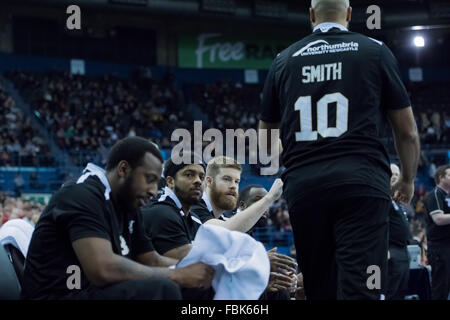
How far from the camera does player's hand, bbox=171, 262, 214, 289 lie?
10.3ft

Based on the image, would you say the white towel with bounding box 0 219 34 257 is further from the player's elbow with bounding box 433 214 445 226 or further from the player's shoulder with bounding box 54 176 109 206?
the player's elbow with bounding box 433 214 445 226

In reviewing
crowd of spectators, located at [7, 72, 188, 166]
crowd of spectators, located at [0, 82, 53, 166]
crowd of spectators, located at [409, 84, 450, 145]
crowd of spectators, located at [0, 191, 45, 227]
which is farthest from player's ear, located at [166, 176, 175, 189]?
crowd of spectators, located at [409, 84, 450, 145]

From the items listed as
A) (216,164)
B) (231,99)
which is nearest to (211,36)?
(231,99)

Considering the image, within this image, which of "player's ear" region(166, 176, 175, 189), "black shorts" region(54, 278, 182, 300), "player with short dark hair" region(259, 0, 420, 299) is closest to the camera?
"black shorts" region(54, 278, 182, 300)

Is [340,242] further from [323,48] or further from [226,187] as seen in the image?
[226,187]

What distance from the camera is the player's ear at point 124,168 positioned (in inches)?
130

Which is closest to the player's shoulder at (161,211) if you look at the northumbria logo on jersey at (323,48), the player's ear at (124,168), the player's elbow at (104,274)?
the player's ear at (124,168)

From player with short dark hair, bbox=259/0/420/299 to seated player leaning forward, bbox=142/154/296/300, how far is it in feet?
2.04

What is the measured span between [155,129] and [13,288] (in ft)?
68.7

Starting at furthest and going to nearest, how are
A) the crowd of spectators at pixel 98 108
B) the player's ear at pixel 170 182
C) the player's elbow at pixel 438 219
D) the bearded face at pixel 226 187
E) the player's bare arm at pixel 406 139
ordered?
the crowd of spectators at pixel 98 108 < the player's elbow at pixel 438 219 < the bearded face at pixel 226 187 < the player's ear at pixel 170 182 < the player's bare arm at pixel 406 139

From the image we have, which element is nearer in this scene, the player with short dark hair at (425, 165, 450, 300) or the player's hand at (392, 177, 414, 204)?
the player's hand at (392, 177, 414, 204)

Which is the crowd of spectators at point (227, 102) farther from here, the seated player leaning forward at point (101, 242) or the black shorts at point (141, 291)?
the black shorts at point (141, 291)

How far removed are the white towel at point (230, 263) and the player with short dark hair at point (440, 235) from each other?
5018 mm
